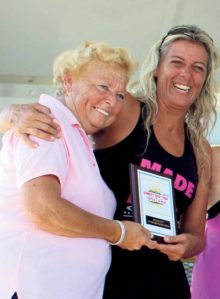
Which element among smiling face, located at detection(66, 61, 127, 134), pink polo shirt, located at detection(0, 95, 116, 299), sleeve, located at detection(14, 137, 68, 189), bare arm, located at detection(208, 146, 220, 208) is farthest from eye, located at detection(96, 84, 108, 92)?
bare arm, located at detection(208, 146, 220, 208)

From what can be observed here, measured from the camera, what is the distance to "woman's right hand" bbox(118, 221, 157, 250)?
4.82ft

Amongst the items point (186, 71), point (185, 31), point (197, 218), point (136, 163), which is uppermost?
point (185, 31)

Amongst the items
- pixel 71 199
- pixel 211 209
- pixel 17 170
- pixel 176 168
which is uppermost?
pixel 17 170

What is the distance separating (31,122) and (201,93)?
780 millimetres

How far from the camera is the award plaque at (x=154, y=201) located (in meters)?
1.59

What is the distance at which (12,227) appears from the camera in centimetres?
136

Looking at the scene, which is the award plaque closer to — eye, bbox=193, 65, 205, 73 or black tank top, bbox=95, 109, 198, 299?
black tank top, bbox=95, 109, 198, 299

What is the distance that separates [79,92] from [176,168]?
447 mm

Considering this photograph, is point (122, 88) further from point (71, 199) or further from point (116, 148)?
point (71, 199)

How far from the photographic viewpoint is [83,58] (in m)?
1.55

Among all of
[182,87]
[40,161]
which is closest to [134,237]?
[40,161]

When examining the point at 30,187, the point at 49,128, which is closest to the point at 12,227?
the point at 30,187

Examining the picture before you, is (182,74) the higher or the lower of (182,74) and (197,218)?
the higher

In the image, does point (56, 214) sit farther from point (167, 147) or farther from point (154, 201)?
point (167, 147)
